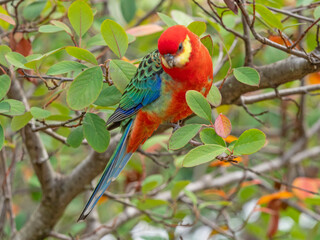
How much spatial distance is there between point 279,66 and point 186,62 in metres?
0.47

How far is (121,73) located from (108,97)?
0.11 metres

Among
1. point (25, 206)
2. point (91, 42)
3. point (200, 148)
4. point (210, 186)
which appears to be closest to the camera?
point (200, 148)

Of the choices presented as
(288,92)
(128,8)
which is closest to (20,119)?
(288,92)

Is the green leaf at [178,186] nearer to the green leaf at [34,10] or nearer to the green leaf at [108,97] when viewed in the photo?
the green leaf at [108,97]

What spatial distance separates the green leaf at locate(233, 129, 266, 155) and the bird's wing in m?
0.50

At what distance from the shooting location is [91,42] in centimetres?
187

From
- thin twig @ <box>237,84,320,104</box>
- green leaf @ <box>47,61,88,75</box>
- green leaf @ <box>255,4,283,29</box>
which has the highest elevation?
green leaf @ <box>255,4,283,29</box>

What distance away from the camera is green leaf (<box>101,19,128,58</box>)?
1536mm

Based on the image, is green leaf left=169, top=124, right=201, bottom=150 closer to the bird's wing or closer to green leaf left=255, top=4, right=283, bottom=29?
the bird's wing

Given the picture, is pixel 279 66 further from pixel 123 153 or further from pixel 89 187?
pixel 89 187

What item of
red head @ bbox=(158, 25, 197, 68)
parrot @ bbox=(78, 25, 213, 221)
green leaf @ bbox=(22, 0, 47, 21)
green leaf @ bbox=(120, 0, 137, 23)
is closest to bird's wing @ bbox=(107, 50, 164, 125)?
parrot @ bbox=(78, 25, 213, 221)

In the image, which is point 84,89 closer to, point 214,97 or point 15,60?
point 15,60

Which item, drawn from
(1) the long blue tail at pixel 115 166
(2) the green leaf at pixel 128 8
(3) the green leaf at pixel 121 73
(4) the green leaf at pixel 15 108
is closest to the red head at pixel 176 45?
(3) the green leaf at pixel 121 73

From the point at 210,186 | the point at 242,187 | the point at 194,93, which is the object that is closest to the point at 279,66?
the point at 194,93
